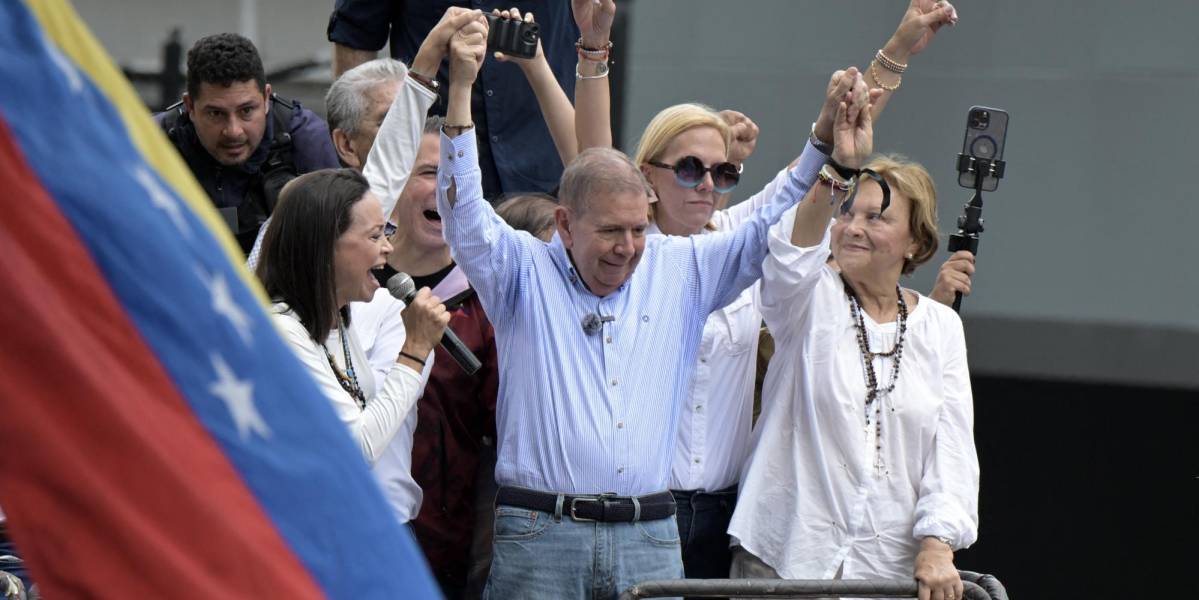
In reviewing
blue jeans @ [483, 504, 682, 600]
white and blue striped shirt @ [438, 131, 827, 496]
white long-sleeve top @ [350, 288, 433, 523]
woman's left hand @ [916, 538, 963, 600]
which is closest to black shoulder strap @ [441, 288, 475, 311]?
white long-sleeve top @ [350, 288, 433, 523]

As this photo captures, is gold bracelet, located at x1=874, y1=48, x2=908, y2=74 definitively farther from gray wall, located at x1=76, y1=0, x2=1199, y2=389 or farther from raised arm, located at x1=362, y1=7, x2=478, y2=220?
gray wall, located at x1=76, y1=0, x2=1199, y2=389

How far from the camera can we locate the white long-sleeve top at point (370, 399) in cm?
370

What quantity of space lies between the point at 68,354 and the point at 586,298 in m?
2.73

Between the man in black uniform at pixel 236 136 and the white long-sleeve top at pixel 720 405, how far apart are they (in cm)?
134

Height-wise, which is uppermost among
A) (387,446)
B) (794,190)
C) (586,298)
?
(794,190)

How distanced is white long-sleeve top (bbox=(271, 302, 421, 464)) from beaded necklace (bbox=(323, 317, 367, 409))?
0.6 inches

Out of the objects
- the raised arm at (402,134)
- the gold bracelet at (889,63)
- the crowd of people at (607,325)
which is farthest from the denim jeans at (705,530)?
the gold bracelet at (889,63)

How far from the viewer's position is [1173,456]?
6.69 m

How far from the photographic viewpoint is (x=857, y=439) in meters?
4.46

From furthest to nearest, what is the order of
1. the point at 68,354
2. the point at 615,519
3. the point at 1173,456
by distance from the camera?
the point at 1173,456
the point at 615,519
the point at 68,354

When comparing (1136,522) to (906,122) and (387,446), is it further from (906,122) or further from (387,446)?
(387,446)

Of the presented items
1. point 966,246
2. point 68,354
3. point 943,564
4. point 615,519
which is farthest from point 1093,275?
point 68,354

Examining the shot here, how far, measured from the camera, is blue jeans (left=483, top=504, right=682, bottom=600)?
3.94 meters

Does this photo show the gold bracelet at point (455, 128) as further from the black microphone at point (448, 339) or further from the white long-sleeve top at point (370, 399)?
the white long-sleeve top at point (370, 399)
